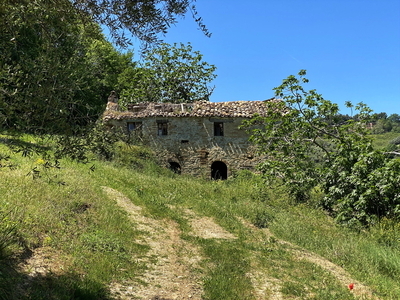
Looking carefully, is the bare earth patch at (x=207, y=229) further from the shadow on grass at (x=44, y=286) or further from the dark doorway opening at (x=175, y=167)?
the dark doorway opening at (x=175, y=167)

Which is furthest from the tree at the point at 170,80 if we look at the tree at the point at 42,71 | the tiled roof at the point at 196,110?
the tree at the point at 42,71

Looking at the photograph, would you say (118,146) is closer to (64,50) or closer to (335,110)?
(335,110)

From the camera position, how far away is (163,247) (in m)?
8.56

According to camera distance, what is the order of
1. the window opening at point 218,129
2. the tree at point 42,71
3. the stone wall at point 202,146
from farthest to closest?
the window opening at point 218,129
the stone wall at point 202,146
the tree at point 42,71

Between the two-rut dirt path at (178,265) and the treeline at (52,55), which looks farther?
the two-rut dirt path at (178,265)

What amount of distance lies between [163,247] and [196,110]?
1535 cm

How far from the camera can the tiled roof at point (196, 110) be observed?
22438mm

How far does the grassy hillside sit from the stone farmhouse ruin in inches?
354

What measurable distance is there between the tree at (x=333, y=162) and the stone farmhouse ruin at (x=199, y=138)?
5.56m

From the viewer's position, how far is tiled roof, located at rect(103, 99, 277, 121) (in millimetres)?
22438

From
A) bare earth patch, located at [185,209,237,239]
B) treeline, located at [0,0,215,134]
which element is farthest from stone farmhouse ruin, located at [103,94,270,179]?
treeline, located at [0,0,215,134]

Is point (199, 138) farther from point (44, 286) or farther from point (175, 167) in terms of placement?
point (44, 286)

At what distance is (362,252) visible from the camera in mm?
8734

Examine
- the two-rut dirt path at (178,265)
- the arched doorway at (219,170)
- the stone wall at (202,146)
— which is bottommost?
the two-rut dirt path at (178,265)
